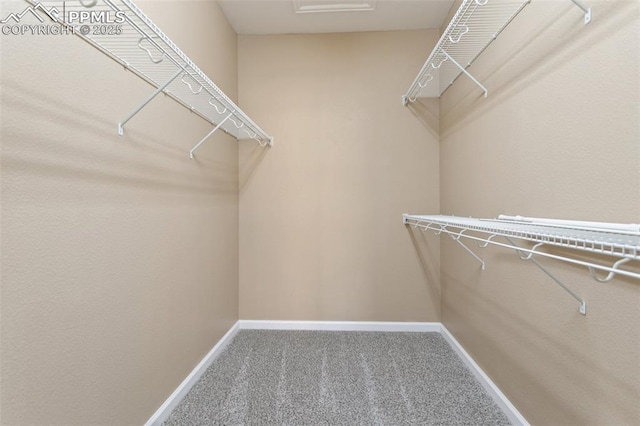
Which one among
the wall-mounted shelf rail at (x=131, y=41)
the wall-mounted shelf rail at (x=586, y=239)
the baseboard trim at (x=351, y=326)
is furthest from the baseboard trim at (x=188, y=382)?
the wall-mounted shelf rail at (x=586, y=239)

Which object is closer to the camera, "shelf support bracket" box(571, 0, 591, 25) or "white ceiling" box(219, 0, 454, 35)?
"shelf support bracket" box(571, 0, 591, 25)

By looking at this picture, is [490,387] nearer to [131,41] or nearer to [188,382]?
[188,382]

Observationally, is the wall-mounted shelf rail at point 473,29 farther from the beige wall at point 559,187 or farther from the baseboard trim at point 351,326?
the baseboard trim at point 351,326

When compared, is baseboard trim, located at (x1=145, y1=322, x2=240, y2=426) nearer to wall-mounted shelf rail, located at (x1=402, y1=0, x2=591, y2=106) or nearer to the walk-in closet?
the walk-in closet

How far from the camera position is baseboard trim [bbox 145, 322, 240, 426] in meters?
1.30

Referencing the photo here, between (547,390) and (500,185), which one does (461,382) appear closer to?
(547,390)

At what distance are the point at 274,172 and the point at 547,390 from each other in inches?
81.9

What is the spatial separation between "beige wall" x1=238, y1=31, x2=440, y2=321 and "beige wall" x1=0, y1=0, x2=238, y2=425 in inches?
30.6

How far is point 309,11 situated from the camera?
210 centimetres

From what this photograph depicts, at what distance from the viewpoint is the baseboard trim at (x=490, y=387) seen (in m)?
1.31

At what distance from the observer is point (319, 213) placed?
7.80 ft
